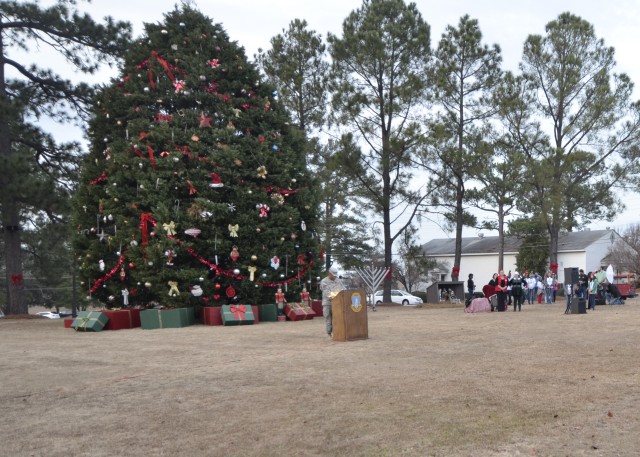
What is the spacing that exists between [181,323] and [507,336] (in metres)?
11.0

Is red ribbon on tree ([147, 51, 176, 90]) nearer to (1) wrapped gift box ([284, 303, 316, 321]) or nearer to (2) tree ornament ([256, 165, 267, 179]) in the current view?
(2) tree ornament ([256, 165, 267, 179])

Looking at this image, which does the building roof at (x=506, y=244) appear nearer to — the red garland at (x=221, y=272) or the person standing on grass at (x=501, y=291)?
the person standing on grass at (x=501, y=291)

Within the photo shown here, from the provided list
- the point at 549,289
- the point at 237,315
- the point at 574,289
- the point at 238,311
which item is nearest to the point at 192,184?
the point at 238,311

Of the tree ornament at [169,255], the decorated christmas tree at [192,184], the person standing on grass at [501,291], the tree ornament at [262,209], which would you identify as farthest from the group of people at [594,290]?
the tree ornament at [169,255]

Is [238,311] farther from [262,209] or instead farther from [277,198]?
[277,198]

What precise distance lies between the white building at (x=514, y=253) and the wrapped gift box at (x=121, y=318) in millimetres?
43875

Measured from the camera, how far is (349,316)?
46.7ft

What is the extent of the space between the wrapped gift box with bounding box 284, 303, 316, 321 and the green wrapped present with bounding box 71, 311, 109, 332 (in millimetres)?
6187

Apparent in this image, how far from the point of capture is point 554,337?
45.8 ft

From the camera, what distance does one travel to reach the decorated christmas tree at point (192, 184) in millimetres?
22859

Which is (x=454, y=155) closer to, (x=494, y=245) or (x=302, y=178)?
(x=302, y=178)

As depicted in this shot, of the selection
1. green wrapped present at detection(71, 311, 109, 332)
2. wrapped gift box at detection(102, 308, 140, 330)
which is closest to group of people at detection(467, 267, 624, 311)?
wrapped gift box at detection(102, 308, 140, 330)

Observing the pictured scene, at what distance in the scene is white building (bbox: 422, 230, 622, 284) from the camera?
64.4 metres

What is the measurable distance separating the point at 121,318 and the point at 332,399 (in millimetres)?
15493
